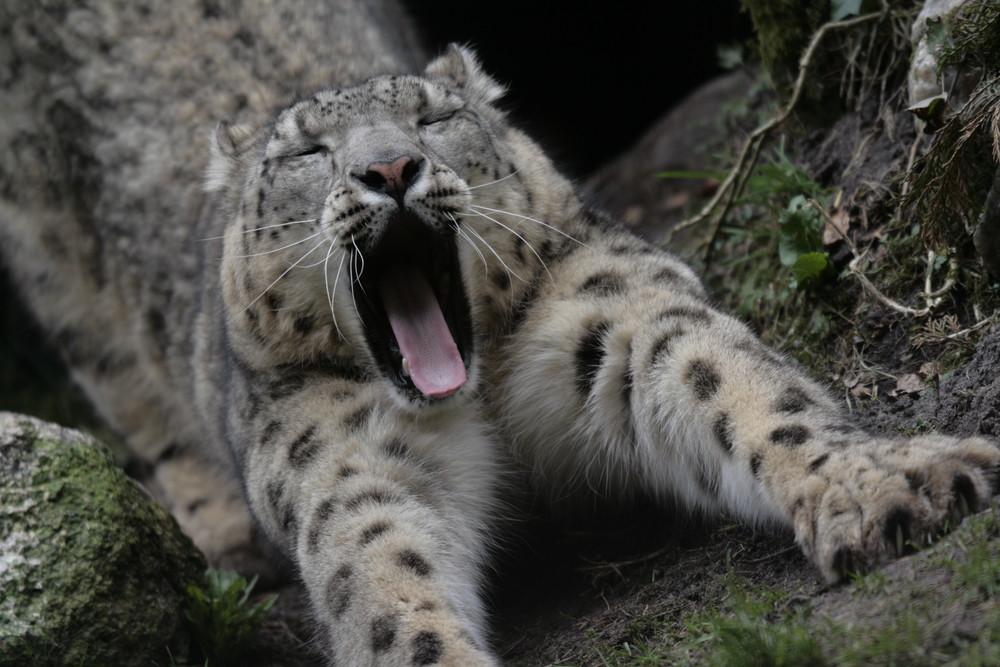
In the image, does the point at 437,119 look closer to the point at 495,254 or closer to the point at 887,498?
the point at 495,254

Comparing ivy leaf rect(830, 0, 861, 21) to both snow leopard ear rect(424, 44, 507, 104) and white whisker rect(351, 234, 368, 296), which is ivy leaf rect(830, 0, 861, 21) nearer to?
snow leopard ear rect(424, 44, 507, 104)

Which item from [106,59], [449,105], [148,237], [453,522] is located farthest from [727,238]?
[106,59]

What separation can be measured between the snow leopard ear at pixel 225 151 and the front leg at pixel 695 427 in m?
1.72

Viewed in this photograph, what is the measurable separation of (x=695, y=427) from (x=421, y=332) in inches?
46.6

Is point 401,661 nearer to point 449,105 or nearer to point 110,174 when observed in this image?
point 449,105

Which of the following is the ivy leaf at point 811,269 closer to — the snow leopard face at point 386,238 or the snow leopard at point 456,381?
the snow leopard at point 456,381

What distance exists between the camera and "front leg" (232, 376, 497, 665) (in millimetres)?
3809

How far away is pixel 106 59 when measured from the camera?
7.37 meters

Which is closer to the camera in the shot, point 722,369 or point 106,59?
point 722,369

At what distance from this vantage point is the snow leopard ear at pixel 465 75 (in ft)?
17.6

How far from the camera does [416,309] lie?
15.1 feet

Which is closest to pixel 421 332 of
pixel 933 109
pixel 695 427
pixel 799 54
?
pixel 695 427

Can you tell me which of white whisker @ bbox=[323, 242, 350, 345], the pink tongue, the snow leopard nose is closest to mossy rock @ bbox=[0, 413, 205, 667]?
white whisker @ bbox=[323, 242, 350, 345]

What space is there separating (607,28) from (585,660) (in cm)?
786
